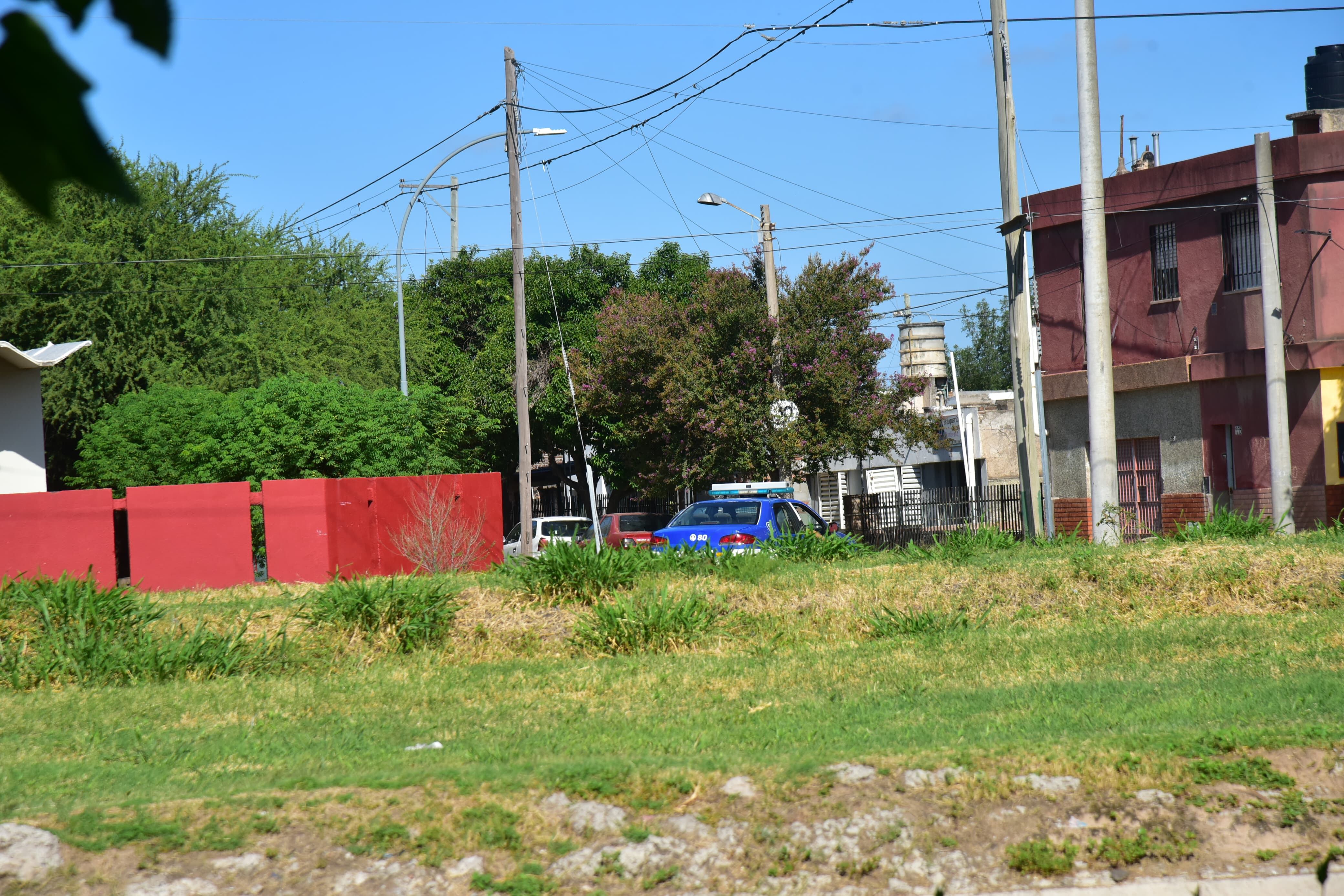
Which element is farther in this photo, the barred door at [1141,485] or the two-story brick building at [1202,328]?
the barred door at [1141,485]

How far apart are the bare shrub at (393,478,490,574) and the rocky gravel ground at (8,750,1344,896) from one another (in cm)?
949

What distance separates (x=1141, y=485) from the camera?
2323 centimetres

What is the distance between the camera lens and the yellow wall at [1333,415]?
65.8 ft

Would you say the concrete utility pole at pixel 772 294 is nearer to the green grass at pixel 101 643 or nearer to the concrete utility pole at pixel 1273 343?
the concrete utility pole at pixel 1273 343

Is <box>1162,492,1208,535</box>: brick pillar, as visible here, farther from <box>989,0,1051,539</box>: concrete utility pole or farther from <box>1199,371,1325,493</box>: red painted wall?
<box>989,0,1051,539</box>: concrete utility pole

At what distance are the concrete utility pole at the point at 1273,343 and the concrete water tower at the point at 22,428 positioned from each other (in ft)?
63.4

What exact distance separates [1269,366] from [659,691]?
14.1 metres

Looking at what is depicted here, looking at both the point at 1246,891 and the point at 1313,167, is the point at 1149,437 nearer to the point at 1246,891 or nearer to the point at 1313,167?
the point at 1313,167

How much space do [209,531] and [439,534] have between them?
335 centimetres

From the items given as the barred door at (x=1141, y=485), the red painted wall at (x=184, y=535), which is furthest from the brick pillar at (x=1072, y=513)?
the red painted wall at (x=184, y=535)

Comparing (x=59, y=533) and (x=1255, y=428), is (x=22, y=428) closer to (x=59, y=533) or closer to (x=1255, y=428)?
(x=59, y=533)

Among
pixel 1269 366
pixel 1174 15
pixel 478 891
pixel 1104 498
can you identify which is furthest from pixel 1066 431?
pixel 478 891

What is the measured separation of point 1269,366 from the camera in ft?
63.6

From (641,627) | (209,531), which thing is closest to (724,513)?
(641,627)
